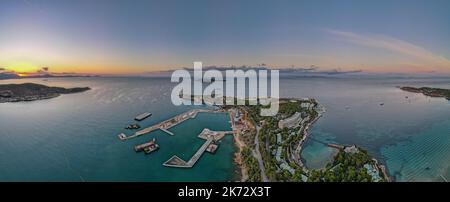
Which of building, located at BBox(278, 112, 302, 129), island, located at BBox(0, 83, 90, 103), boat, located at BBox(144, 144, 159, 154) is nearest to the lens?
island, located at BBox(0, 83, 90, 103)

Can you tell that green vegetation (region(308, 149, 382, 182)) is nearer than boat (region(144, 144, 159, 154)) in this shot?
Yes

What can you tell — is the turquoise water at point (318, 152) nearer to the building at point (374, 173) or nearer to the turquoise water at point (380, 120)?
the turquoise water at point (380, 120)

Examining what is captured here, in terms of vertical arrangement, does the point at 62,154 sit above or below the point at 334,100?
below

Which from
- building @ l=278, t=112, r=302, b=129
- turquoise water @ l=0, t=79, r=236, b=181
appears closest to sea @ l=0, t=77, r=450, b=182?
turquoise water @ l=0, t=79, r=236, b=181

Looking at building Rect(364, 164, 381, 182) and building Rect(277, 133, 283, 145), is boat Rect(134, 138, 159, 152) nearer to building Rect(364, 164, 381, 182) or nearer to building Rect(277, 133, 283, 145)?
building Rect(277, 133, 283, 145)

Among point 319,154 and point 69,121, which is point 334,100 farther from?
point 69,121
